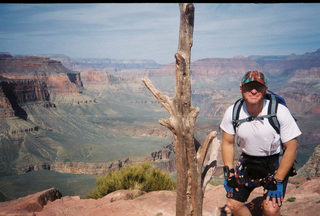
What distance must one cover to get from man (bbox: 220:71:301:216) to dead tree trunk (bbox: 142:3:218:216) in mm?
1438

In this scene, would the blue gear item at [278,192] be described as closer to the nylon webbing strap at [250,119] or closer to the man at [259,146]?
the man at [259,146]

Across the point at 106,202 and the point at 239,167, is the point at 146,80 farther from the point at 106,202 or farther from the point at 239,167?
the point at 106,202

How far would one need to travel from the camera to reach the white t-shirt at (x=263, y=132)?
3346 mm

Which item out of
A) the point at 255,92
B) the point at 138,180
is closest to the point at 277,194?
the point at 255,92

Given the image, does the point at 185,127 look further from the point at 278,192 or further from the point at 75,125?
the point at 75,125

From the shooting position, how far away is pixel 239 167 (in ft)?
13.0

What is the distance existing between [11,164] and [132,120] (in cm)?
6644

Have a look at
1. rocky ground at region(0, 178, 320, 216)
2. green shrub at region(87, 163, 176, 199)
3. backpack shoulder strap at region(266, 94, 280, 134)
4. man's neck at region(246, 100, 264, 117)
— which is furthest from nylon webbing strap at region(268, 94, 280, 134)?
green shrub at region(87, 163, 176, 199)

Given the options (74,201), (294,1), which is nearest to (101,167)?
(74,201)

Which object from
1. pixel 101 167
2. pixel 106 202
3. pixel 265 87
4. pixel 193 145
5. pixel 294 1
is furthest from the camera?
pixel 101 167

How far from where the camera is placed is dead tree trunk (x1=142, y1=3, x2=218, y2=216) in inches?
201

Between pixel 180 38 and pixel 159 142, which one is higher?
pixel 180 38

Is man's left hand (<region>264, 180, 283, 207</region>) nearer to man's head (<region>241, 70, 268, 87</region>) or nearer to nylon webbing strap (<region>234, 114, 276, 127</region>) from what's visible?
nylon webbing strap (<region>234, 114, 276, 127</region>)

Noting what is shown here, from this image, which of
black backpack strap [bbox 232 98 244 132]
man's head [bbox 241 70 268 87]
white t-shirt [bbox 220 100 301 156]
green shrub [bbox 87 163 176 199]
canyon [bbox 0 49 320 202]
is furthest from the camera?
canyon [bbox 0 49 320 202]
